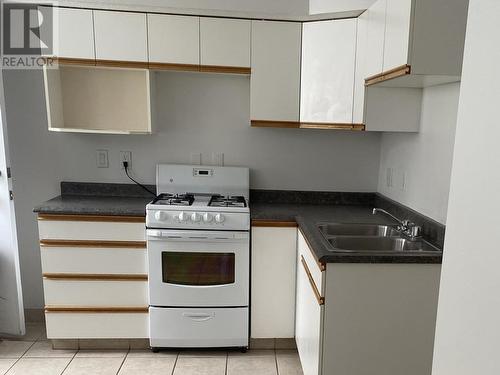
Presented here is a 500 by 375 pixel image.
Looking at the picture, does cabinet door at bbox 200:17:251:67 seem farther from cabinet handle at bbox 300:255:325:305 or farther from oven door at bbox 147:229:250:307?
cabinet handle at bbox 300:255:325:305

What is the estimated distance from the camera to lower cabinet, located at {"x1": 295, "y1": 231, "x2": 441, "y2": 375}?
1.55 meters

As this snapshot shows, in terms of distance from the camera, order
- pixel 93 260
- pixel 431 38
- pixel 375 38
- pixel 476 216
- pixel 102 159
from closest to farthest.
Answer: pixel 476 216, pixel 431 38, pixel 375 38, pixel 93 260, pixel 102 159

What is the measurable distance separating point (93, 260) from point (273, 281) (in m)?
1.13

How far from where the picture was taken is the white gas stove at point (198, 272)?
2158 millimetres

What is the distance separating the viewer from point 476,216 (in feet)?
2.26

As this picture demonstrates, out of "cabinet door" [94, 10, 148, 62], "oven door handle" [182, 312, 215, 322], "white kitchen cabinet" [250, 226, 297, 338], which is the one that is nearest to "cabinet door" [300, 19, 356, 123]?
"white kitchen cabinet" [250, 226, 297, 338]

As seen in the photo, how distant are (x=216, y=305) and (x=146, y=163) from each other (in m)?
1.14

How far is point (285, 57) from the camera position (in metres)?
2.26

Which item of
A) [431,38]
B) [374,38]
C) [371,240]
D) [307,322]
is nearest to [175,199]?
[307,322]

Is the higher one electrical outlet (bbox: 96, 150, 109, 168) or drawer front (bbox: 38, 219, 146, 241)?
electrical outlet (bbox: 96, 150, 109, 168)

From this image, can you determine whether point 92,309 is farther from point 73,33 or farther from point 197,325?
point 73,33

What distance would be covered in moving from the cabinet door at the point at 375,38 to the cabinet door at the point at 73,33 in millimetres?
1630

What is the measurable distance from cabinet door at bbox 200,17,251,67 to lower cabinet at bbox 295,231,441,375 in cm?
139

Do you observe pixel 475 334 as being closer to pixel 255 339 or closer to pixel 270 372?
pixel 270 372
